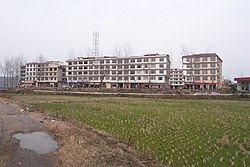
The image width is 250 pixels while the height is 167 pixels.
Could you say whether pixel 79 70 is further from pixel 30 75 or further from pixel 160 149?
pixel 160 149

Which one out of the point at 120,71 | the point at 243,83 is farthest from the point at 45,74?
the point at 243,83

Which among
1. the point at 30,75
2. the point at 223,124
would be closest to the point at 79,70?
the point at 30,75

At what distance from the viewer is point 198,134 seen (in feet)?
41.1

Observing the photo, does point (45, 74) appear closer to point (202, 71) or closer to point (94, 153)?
point (202, 71)

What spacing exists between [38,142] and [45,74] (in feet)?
333

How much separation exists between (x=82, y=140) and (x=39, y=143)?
2.28 metres

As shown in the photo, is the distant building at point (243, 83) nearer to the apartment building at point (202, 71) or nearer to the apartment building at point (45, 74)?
the apartment building at point (202, 71)

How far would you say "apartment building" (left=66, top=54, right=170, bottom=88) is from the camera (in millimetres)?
80294

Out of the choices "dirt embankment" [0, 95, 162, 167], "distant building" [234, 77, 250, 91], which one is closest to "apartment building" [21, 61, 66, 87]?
"distant building" [234, 77, 250, 91]

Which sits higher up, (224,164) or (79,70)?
(79,70)

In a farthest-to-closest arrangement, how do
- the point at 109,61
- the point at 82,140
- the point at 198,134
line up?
1. the point at 109,61
2. the point at 198,134
3. the point at 82,140

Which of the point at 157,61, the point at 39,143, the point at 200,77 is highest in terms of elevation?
the point at 157,61

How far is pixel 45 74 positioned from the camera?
106m

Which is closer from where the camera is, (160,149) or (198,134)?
(160,149)
